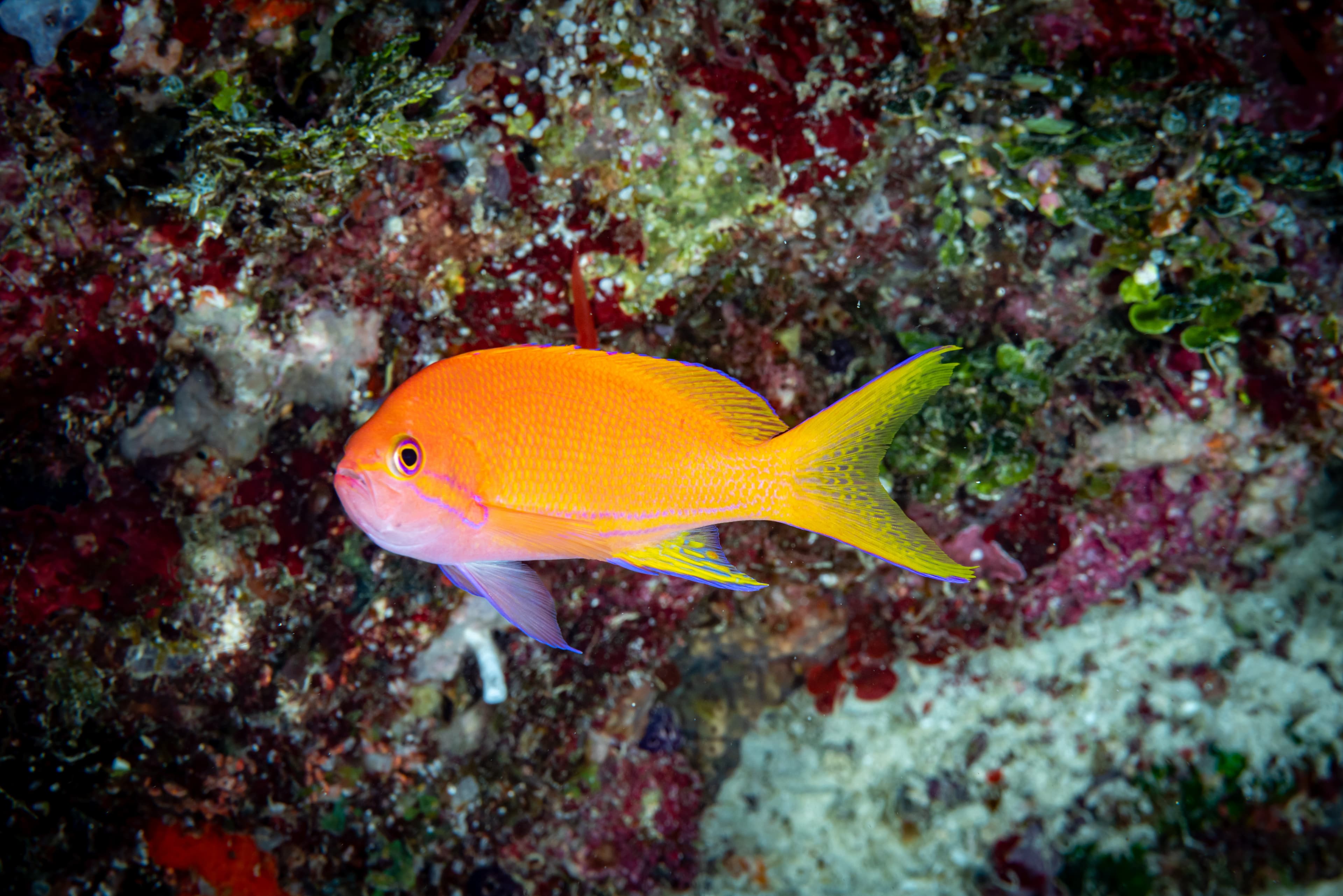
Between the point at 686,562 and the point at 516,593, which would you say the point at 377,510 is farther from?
the point at 686,562

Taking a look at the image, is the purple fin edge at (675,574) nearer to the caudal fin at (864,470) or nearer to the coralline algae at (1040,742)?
the caudal fin at (864,470)

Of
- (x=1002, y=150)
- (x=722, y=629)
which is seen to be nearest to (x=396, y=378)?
(x=722, y=629)

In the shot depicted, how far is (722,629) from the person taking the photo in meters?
3.84

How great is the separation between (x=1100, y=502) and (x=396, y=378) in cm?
382

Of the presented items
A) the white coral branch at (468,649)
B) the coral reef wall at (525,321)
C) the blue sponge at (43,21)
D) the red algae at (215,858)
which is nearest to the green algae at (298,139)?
the coral reef wall at (525,321)

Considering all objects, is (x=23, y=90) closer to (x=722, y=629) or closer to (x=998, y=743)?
(x=722, y=629)

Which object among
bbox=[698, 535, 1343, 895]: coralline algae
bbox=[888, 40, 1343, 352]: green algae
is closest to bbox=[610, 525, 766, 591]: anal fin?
bbox=[888, 40, 1343, 352]: green algae

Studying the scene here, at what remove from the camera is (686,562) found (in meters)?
2.15

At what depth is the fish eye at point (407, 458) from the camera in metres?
2.01

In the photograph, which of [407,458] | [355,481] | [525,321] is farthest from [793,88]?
[355,481]

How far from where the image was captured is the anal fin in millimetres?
2107

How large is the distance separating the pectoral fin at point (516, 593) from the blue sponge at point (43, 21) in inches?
110

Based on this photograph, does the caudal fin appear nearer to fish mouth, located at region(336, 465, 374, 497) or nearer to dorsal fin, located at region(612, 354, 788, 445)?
dorsal fin, located at region(612, 354, 788, 445)

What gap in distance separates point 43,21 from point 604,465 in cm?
306
